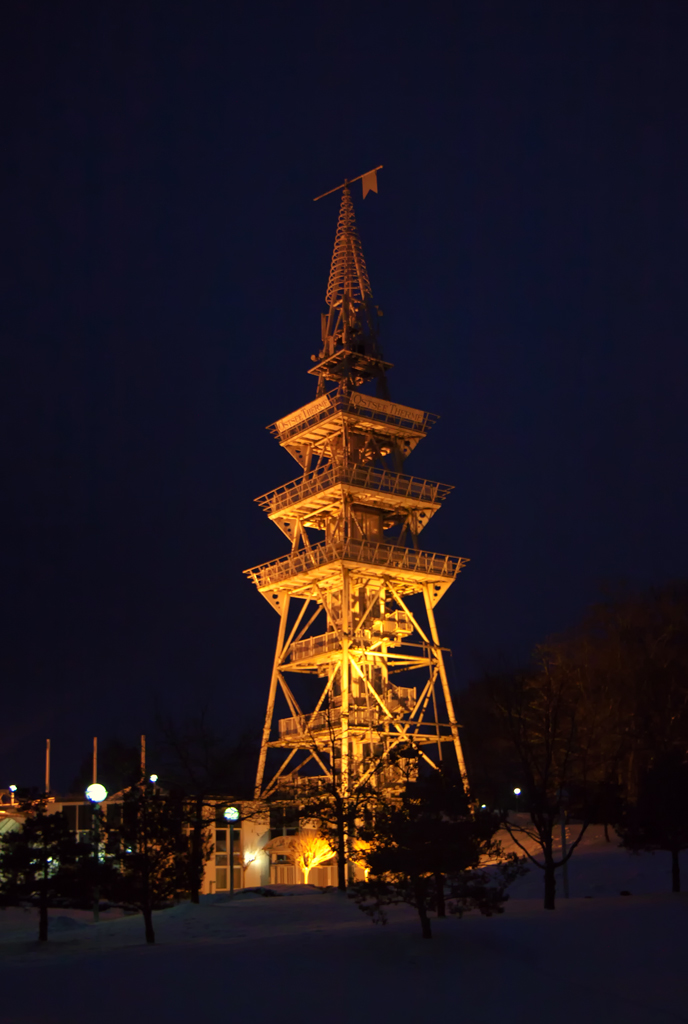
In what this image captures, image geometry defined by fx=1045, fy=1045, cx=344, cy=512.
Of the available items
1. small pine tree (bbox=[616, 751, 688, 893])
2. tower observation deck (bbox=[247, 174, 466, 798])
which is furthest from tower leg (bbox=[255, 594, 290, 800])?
small pine tree (bbox=[616, 751, 688, 893])

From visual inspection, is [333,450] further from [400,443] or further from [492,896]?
[492,896]

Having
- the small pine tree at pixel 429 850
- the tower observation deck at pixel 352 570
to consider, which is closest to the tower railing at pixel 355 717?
the tower observation deck at pixel 352 570

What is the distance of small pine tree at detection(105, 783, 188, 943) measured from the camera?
26.8 meters

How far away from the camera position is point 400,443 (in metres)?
55.2

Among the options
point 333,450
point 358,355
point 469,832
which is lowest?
point 469,832

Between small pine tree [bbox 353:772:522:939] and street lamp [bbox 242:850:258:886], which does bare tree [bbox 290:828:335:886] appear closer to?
street lamp [bbox 242:850:258:886]

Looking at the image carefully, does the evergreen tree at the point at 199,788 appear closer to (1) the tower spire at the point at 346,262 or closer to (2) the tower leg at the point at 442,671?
(2) the tower leg at the point at 442,671

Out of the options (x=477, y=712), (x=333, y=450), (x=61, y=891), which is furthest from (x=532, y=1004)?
(x=477, y=712)

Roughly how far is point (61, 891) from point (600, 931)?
15.6 metres

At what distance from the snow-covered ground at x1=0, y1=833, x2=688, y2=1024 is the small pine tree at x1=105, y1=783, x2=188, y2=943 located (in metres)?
1.21

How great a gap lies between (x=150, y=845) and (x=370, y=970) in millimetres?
9849

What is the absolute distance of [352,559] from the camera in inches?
1921

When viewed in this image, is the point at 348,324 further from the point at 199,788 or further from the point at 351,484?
the point at 199,788

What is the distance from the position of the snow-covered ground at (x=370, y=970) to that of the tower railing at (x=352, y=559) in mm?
22012
